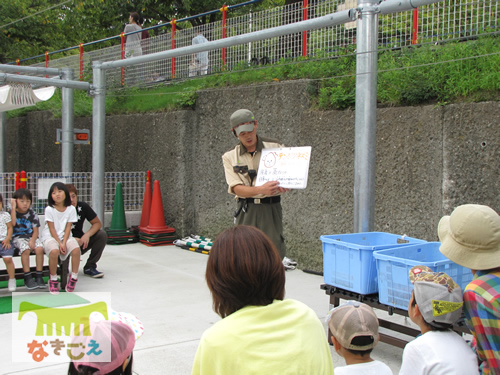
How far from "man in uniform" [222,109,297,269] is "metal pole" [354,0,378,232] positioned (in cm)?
76

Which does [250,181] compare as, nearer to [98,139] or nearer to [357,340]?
[357,340]

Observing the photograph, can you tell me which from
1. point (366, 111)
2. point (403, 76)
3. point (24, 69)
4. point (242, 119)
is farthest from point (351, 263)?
point (24, 69)

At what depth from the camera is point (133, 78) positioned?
40.9 feet

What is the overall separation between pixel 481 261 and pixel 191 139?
778 centimetres

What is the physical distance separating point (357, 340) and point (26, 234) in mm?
5233

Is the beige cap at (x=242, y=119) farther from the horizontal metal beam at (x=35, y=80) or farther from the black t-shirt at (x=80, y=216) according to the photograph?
the horizontal metal beam at (x=35, y=80)

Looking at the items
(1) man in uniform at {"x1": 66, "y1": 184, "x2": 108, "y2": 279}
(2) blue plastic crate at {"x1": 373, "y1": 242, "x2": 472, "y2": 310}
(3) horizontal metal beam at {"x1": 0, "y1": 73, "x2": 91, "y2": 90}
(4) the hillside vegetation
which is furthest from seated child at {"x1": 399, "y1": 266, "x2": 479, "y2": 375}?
(3) horizontal metal beam at {"x1": 0, "y1": 73, "x2": 91, "y2": 90}

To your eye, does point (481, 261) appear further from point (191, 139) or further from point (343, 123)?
point (191, 139)

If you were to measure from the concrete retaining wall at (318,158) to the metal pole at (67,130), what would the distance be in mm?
1151

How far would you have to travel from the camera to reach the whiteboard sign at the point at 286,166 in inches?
185

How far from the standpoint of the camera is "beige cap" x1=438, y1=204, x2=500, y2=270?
8.94 feet

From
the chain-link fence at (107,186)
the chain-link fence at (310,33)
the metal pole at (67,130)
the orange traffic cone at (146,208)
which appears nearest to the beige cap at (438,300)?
the chain-link fence at (310,33)

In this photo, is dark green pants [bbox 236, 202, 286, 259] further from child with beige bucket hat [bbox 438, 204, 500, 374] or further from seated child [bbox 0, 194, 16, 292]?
seated child [bbox 0, 194, 16, 292]

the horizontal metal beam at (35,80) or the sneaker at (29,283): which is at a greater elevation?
the horizontal metal beam at (35,80)
